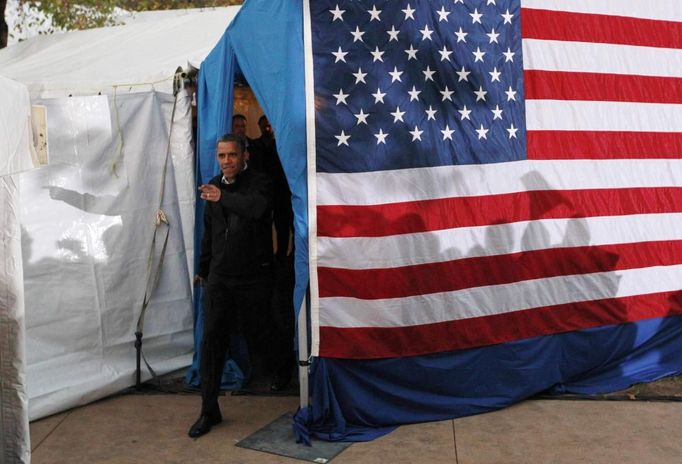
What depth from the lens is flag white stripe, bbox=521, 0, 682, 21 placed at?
618 cm

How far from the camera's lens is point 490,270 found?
19.1ft

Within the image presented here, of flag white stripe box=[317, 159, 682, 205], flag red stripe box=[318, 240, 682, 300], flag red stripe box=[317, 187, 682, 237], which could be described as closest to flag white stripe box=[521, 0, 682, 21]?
flag white stripe box=[317, 159, 682, 205]

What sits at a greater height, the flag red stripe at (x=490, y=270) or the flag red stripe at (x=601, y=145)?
the flag red stripe at (x=601, y=145)

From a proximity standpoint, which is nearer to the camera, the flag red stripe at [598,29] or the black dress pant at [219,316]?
the black dress pant at [219,316]

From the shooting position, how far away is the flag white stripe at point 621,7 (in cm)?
618

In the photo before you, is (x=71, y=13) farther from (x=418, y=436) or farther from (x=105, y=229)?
(x=418, y=436)

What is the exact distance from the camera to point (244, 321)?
5.66 m

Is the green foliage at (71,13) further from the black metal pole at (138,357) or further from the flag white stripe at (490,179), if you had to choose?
the flag white stripe at (490,179)

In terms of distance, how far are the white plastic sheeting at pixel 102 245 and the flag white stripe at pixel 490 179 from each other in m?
1.81

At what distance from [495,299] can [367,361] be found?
1.06m

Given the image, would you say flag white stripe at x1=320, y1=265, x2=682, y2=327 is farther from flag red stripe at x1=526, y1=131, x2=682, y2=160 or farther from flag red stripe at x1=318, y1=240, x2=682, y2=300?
flag red stripe at x1=526, y1=131, x2=682, y2=160

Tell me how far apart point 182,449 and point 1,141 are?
2.65 meters

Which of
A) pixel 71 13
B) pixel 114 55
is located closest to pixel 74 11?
pixel 71 13

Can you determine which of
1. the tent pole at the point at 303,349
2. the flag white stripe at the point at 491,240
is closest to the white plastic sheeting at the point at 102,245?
the tent pole at the point at 303,349
